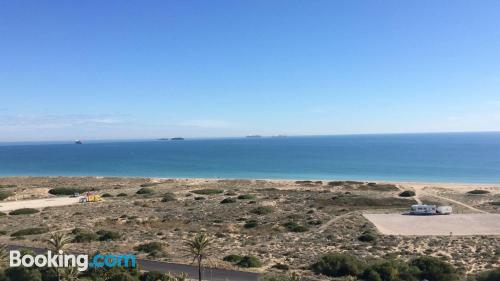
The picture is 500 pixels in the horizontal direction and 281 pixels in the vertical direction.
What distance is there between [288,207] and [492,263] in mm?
31042

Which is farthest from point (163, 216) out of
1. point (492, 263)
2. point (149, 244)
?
point (492, 263)

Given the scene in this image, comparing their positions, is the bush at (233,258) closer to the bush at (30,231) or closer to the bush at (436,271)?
the bush at (436,271)

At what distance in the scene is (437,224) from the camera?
45938 mm

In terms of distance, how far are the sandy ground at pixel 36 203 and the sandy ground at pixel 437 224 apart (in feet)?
162

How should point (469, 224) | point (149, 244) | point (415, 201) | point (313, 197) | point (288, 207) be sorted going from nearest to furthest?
point (149, 244) < point (469, 224) < point (288, 207) < point (415, 201) < point (313, 197)

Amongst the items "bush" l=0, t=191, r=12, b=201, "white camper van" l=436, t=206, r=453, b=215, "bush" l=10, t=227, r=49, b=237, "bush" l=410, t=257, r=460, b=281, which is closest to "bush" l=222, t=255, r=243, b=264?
"bush" l=410, t=257, r=460, b=281

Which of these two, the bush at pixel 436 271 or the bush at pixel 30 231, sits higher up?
the bush at pixel 436 271

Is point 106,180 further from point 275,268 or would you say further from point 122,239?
point 275,268

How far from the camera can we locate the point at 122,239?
39062mm

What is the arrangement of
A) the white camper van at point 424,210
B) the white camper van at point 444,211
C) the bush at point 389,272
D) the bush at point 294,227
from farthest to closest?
the white camper van at point 444,211, the white camper van at point 424,210, the bush at point 294,227, the bush at point 389,272

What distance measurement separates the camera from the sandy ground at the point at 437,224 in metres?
41.9

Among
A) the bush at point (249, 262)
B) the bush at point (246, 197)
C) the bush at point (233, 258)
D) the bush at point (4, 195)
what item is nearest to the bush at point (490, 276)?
the bush at point (249, 262)

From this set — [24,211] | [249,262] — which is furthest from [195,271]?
[24,211]

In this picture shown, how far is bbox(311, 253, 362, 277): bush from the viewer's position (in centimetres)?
2825
